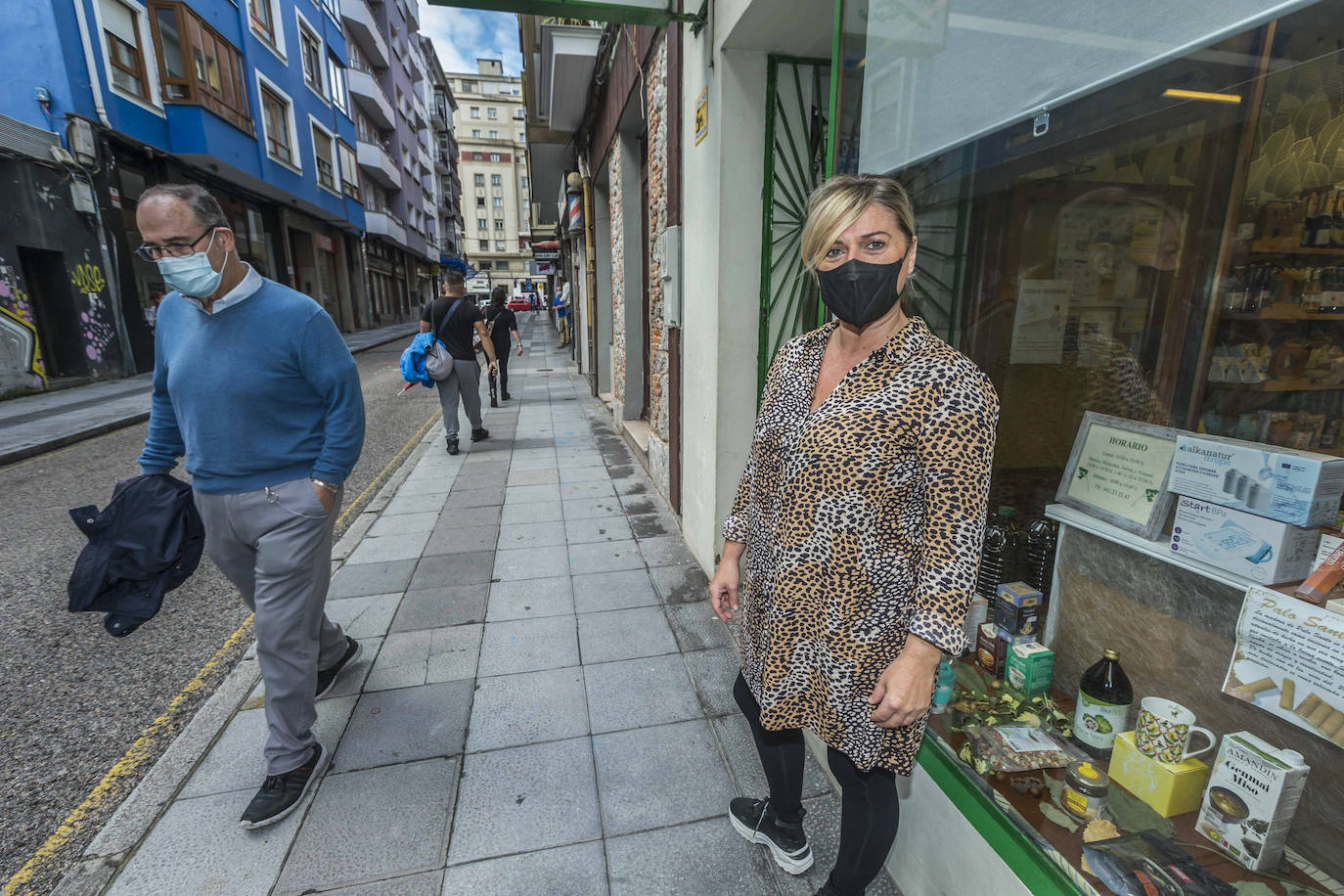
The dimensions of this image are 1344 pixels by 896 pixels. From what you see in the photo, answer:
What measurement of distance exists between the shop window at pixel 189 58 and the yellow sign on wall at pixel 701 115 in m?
16.5

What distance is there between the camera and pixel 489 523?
5207 millimetres

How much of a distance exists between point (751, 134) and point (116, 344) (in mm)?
15364

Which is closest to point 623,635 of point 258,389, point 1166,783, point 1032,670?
point 1032,670

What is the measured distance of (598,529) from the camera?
16.6 ft

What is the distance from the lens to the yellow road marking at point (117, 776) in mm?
2075

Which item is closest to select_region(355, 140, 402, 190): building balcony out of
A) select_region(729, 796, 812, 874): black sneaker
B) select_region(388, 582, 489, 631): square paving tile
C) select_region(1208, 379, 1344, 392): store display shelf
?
select_region(388, 582, 489, 631): square paving tile

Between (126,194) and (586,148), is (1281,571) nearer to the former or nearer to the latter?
(586,148)

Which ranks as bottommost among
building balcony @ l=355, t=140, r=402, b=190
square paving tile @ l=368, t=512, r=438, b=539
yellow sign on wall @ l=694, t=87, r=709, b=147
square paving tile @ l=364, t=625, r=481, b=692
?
square paving tile @ l=368, t=512, r=438, b=539

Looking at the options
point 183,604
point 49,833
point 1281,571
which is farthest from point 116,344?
point 1281,571

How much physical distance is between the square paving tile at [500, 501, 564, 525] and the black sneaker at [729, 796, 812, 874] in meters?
3.40

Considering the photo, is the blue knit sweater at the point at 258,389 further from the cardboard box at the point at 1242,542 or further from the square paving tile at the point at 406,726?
the cardboard box at the point at 1242,542

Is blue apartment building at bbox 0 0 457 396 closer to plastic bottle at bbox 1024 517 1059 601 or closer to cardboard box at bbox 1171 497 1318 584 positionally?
plastic bottle at bbox 1024 517 1059 601

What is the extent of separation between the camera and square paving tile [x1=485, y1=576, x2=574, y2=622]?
3713 millimetres

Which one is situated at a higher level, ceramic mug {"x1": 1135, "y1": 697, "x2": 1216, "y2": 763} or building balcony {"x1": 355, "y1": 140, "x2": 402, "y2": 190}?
building balcony {"x1": 355, "y1": 140, "x2": 402, "y2": 190}
